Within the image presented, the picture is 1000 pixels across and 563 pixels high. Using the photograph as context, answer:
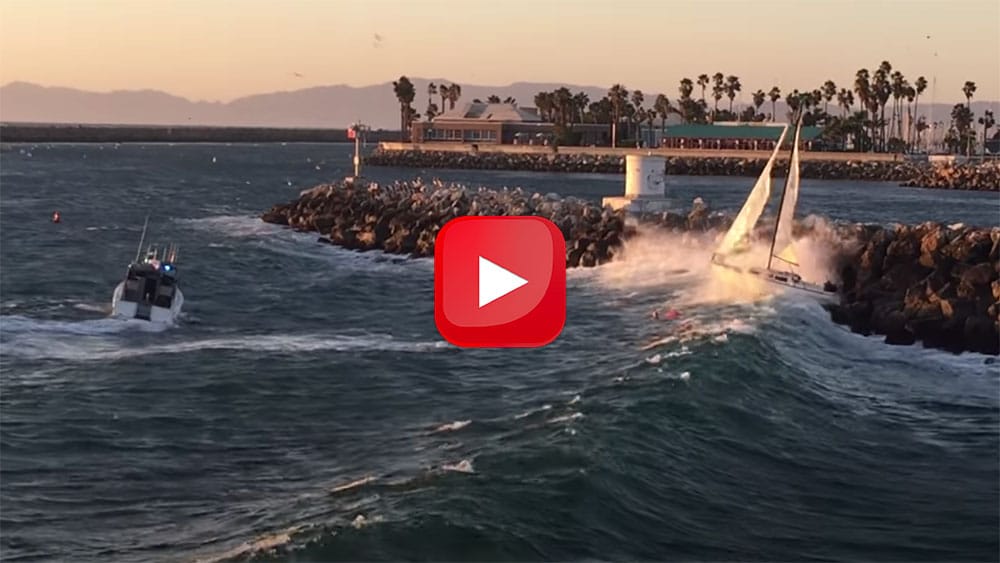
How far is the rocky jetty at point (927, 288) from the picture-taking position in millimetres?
34688

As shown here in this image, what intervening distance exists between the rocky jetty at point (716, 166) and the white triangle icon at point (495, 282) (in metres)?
127

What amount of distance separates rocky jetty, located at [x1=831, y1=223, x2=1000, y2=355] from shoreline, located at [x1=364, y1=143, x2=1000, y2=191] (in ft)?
303

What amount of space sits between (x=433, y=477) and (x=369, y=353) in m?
13.9

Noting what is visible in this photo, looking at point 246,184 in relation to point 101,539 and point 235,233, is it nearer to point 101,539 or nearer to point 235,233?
point 235,233

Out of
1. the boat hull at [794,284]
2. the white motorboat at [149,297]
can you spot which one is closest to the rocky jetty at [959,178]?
the boat hull at [794,284]

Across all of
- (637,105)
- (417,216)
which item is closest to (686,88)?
(637,105)

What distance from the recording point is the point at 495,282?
9.17m

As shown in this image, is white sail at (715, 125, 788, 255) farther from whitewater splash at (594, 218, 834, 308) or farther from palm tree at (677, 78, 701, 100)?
palm tree at (677, 78, 701, 100)

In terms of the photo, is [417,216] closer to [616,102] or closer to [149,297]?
[149,297]

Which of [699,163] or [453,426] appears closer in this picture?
[453,426]

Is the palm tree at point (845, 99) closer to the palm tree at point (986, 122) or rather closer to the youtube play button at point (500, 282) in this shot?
the palm tree at point (986, 122)

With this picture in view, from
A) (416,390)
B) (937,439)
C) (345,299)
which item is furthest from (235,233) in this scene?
(937,439)

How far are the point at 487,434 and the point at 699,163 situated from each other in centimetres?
12947

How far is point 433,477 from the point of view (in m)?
20.4
